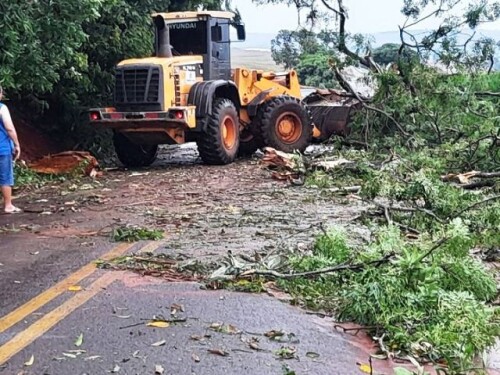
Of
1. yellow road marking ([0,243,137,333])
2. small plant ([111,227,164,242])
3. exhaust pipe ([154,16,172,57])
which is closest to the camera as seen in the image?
yellow road marking ([0,243,137,333])

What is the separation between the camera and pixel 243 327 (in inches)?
179

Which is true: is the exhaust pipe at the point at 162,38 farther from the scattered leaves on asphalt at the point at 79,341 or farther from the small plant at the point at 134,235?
the scattered leaves on asphalt at the point at 79,341

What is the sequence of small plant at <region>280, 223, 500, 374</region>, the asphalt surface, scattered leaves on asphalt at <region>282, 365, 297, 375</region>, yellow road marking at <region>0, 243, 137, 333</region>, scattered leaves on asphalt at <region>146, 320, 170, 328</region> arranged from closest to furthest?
scattered leaves on asphalt at <region>282, 365, 297, 375</region>, the asphalt surface, small plant at <region>280, 223, 500, 374</region>, scattered leaves on asphalt at <region>146, 320, 170, 328</region>, yellow road marking at <region>0, 243, 137, 333</region>

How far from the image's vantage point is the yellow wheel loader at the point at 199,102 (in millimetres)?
13477

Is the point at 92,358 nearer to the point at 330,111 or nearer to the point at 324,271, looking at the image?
the point at 324,271

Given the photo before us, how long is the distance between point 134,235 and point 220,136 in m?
6.90

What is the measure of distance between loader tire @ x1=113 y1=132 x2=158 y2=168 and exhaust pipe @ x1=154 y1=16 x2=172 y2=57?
1.82m

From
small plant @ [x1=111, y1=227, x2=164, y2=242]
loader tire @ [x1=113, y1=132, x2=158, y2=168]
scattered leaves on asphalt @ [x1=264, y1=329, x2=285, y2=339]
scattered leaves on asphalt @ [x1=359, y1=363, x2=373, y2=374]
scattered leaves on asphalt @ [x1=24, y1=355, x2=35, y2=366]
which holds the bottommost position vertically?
loader tire @ [x1=113, y1=132, x2=158, y2=168]

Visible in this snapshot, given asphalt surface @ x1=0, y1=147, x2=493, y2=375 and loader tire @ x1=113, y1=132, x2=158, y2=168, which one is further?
loader tire @ x1=113, y1=132, x2=158, y2=168

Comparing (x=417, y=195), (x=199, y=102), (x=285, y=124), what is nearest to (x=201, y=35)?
(x=199, y=102)

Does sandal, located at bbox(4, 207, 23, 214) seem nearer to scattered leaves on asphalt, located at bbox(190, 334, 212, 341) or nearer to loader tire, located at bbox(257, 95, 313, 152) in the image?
scattered leaves on asphalt, located at bbox(190, 334, 212, 341)

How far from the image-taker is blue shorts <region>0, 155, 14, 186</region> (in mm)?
9141

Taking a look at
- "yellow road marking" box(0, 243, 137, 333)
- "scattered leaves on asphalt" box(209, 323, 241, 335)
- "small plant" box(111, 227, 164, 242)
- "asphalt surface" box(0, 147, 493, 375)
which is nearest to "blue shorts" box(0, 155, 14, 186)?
"asphalt surface" box(0, 147, 493, 375)

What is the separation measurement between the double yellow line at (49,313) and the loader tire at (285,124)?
935cm
